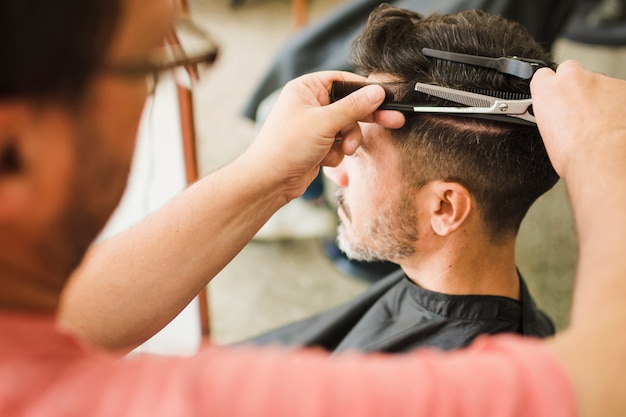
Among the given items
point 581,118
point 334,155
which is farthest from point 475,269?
point 581,118

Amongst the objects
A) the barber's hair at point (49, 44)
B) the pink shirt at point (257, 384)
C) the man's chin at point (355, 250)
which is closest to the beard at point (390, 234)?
the man's chin at point (355, 250)

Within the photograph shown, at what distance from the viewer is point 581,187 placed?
77cm

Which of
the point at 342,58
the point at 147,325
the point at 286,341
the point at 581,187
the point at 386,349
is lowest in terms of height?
the point at 286,341

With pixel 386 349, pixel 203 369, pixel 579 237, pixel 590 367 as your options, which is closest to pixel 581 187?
pixel 579 237

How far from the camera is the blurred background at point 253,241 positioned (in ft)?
6.06

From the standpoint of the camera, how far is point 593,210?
2.41ft

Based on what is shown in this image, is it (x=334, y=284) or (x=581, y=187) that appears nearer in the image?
(x=581, y=187)

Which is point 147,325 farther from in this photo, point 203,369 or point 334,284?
point 334,284

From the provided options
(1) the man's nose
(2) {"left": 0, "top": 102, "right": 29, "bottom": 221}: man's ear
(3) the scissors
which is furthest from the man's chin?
(2) {"left": 0, "top": 102, "right": 29, "bottom": 221}: man's ear

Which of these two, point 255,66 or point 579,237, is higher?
point 579,237

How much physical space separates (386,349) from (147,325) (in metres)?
0.52

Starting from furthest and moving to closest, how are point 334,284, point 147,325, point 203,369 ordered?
point 334,284 < point 147,325 < point 203,369

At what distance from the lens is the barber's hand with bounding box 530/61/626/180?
0.78 m

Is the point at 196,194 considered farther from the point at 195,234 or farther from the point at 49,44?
the point at 49,44
